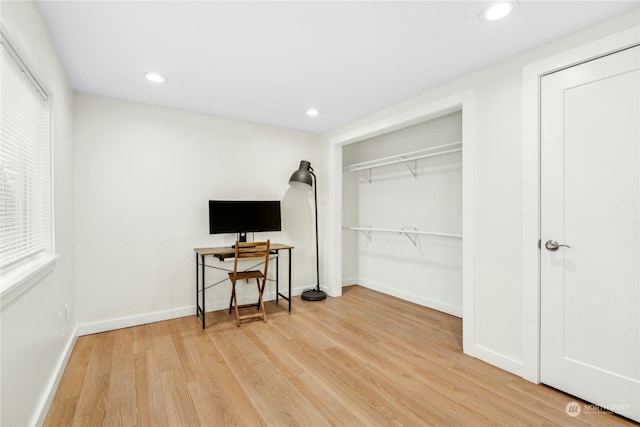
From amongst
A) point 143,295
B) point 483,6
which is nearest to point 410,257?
point 483,6

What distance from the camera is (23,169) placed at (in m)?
1.72

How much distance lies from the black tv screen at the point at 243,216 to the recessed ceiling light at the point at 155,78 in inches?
50.3

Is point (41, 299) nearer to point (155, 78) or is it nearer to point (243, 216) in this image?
point (155, 78)

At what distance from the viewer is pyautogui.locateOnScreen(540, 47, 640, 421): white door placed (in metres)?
1.76

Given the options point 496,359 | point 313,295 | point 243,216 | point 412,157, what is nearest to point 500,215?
point 496,359

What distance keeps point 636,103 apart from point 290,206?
3331 mm

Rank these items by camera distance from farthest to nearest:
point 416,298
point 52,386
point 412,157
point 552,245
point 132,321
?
1. point 416,298
2. point 412,157
3. point 132,321
4. point 552,245
5. point 52,386

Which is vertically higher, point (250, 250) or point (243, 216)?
point (243, 216)

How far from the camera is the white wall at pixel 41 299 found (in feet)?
4.39

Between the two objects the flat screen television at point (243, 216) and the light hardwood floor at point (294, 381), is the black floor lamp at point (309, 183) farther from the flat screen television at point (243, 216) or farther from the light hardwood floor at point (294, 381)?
the light hardwood floor at point (294, 381)

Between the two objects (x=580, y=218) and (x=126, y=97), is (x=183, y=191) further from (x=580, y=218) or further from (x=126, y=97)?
(x=580, y=218)

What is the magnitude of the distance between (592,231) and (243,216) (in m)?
3.11

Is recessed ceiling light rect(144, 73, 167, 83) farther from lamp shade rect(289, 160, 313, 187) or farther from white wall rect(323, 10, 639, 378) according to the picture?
white wall rect(323, 10, 639, 378)

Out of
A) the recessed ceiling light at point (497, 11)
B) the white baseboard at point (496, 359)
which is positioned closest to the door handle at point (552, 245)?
the white baseboard at point (496, 359)
